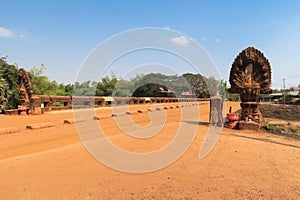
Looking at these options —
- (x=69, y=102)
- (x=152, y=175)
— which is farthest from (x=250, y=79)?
(x=69, y=102)

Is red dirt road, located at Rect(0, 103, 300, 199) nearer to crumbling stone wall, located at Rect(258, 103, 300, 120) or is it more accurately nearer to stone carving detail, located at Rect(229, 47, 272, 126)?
stone carving detail, located at Rect(229, 47, 272, 126)

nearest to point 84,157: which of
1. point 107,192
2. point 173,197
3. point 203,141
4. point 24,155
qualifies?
point 24,155

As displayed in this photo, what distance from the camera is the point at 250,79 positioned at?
35.3 feet

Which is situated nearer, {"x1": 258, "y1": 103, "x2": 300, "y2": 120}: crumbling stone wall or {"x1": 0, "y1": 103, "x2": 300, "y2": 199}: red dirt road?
{"x1": 0, "y1": 103, "x2": 300, "y2": 199}: red dirt road

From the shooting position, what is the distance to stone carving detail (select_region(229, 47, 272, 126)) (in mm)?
10422

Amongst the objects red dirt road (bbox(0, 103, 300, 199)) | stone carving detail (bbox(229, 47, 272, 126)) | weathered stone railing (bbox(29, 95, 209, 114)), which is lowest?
red dirt road (bbox(0, 103, 300, 199))

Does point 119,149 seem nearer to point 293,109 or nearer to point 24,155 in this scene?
point 24,155

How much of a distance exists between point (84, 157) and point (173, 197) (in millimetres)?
2596

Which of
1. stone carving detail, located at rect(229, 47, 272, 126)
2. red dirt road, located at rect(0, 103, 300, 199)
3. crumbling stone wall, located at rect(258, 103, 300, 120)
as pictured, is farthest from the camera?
crumbling stone wall, located at rect(258, 103, 300, 120)

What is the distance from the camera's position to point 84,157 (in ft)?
16.6

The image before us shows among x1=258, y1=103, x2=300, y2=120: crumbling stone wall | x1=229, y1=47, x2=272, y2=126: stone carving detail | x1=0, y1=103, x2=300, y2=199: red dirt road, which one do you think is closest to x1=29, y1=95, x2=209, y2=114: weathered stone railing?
x1=0, y1=103, x2=300, y2=199: red dirt road

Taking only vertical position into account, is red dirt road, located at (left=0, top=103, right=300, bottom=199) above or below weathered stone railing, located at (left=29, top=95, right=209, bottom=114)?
below

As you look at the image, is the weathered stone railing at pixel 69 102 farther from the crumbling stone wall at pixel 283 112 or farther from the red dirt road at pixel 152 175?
the crumbling stone wall at pixel 283 112

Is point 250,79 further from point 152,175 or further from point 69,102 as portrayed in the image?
point 69,102
